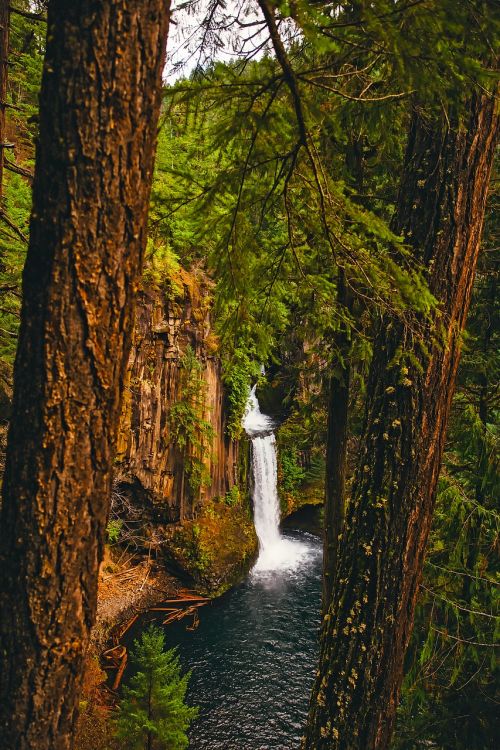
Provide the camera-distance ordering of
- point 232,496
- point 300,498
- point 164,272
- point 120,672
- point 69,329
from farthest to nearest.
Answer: point 300,498, point 232,496, point 164,272, point 120,672, point 69,329

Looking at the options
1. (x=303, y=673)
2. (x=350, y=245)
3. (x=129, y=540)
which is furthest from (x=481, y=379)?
(x=129, y=540)

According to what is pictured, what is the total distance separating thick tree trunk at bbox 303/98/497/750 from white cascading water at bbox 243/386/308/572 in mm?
11502

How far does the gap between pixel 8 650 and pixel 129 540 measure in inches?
449

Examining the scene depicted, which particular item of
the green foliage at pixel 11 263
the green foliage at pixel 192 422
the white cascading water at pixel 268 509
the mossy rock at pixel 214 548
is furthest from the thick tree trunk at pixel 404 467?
the white cascading water at pixel 268 509

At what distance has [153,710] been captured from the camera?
6.52 metres

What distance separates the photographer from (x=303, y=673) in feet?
32.3

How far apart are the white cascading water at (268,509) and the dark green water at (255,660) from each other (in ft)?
2.49

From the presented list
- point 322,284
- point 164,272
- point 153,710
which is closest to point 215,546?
point 153,710

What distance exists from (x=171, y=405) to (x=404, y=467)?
9.86m

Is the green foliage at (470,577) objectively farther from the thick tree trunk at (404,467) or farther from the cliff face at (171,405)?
the cliff face at (171,405)

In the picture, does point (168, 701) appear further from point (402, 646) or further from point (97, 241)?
point (97, 241)

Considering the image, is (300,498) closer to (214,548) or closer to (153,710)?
(214,548)

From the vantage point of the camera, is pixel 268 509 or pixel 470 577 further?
pixel 268 509

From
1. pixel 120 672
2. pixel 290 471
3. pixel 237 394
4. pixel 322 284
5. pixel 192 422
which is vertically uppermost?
pixel 322 284
